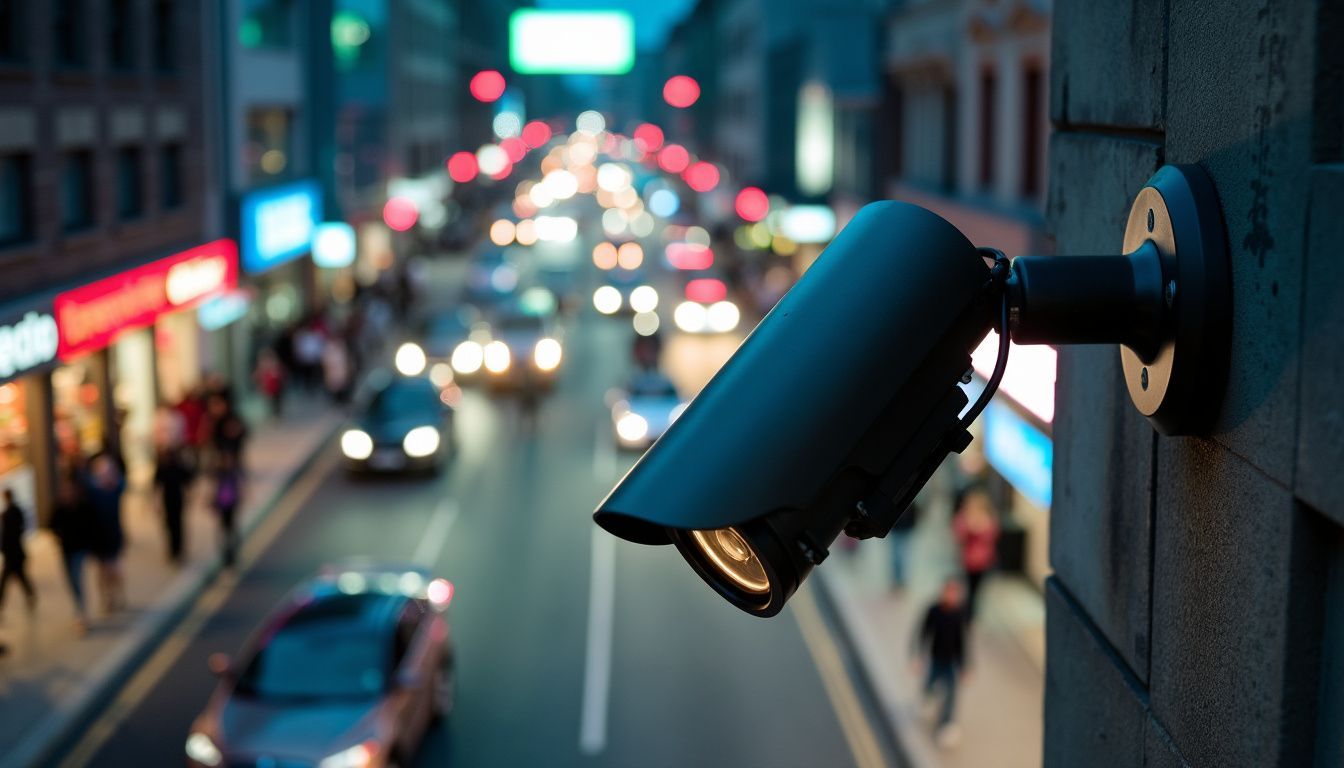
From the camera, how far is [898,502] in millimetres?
3094

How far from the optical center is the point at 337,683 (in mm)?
13727

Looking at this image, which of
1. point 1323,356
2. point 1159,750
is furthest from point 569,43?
point 1323,356

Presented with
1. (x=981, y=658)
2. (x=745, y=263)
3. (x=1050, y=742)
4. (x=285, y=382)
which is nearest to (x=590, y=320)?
(x=745, y=263)

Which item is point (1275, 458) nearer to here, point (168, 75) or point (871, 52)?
point (168, 75)

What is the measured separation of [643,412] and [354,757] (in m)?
17.6

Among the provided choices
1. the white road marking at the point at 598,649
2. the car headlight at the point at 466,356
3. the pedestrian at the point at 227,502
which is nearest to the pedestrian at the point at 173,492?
the pedestrian at the point at 227,502

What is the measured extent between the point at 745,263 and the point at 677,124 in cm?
9628

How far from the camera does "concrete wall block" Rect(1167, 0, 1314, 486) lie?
2.74 metres

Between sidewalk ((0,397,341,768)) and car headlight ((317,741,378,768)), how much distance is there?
3240mm

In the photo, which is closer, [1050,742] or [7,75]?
[1050,742]

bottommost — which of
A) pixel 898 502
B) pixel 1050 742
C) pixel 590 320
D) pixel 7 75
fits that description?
pixel 590 320

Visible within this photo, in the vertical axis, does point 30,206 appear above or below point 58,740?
above

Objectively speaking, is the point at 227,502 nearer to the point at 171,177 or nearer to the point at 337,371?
the point at 171,177

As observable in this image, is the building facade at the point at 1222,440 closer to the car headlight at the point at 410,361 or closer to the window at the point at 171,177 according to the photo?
the window at the point at 171,177
